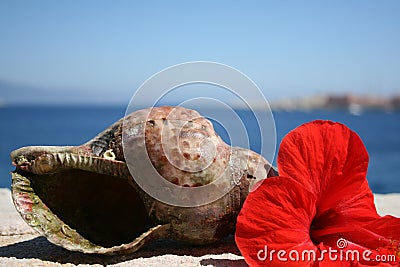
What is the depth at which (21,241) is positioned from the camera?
368 centimetres

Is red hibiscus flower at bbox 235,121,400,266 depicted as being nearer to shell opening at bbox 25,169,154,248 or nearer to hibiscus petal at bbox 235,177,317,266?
hibiscus petal at bbox 235,177,317,266

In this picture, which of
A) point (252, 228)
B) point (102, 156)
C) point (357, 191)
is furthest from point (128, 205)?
point (357, 191)

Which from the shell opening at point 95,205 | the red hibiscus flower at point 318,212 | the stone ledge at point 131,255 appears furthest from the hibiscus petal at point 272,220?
the shell opening at point 95,205

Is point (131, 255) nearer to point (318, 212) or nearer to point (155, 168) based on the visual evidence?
point (155, 168)

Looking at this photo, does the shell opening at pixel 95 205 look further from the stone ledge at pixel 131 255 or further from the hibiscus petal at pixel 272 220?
the hibiscus petal at pixel 272 220

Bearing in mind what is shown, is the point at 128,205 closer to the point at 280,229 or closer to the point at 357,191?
the point at 280,229

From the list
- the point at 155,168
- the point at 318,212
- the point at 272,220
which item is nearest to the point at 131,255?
the point at 155,168

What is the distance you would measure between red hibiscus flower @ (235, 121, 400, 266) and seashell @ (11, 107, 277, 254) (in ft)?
1.41

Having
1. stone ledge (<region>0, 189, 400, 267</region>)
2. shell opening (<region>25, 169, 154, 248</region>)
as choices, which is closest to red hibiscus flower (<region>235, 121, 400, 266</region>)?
stone ledge (<region>0, 189, 400, 267</region>)

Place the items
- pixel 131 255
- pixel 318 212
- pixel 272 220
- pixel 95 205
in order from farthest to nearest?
pixel 95 205 → pixel 131 255 → pixel 318 212 → pixel 272 220

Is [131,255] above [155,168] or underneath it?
underneath

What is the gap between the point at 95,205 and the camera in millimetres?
3754

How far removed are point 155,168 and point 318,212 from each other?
1.09 m

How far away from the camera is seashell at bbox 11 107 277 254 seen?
9.84 feet
